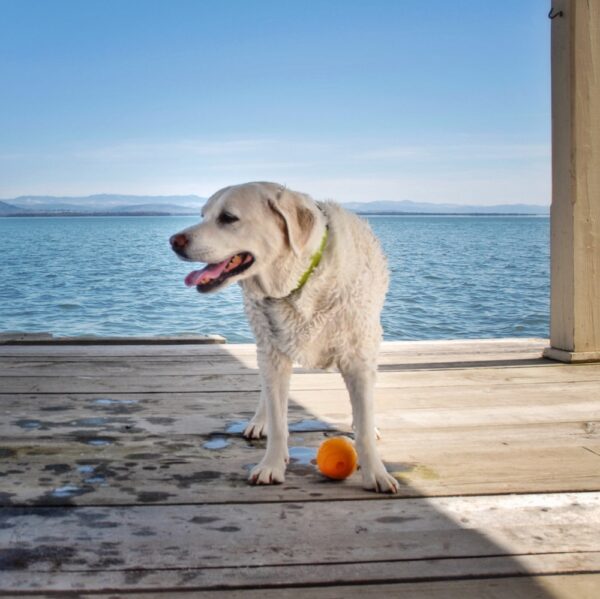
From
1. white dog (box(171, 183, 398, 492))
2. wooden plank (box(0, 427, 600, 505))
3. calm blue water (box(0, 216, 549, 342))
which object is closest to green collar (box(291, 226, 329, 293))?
white dog (box(171, 183, 398, 492))

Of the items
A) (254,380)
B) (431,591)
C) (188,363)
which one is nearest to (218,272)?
(431,591)

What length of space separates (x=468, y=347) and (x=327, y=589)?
4.34 m

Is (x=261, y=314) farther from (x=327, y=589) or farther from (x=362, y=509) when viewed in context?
(x=327, y=589)

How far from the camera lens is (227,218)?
99.8 inches

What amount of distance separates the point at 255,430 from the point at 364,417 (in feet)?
2.53

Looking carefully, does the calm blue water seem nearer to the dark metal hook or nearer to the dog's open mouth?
the dark metal hook

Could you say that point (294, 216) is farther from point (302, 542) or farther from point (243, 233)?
point (302, 542)

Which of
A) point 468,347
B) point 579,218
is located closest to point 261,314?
point 579,218

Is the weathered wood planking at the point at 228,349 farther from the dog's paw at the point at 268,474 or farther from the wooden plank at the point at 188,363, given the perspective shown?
the dog's paw at the point at 268,474

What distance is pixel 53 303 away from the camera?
22609 millimetres

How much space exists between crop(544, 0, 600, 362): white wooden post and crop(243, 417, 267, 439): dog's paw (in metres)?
2.59

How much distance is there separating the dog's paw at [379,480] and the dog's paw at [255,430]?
0.78 m

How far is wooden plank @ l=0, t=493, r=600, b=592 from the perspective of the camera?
6.79 ft

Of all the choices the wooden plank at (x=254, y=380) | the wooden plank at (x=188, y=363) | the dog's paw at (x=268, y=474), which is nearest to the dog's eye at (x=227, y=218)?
the dog's paw at (x=268, y=474)
